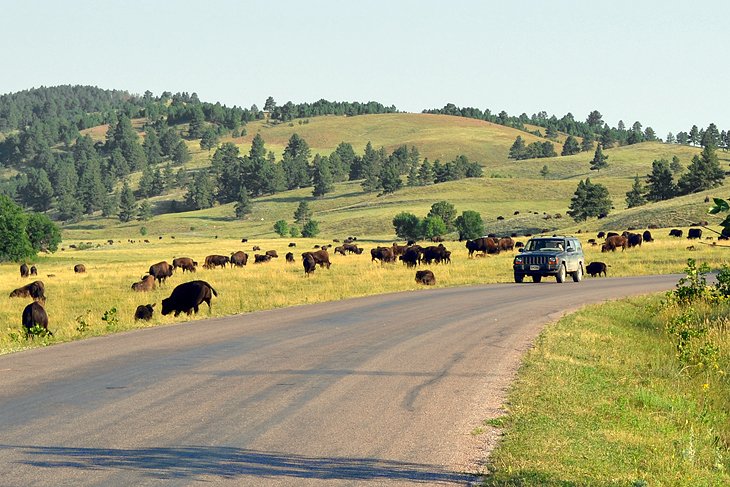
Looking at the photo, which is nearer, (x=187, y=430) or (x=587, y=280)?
(x=187, y=430)

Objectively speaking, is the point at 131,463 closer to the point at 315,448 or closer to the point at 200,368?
the point at 315,448

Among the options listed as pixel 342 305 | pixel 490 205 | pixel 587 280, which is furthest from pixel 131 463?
pixel 490 205

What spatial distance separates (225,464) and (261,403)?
3.31 metres

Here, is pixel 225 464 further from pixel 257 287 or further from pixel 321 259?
pixel 321 259

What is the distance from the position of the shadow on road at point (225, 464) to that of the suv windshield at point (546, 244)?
3197cm

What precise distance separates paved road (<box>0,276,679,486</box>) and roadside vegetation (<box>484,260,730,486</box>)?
0.54 m

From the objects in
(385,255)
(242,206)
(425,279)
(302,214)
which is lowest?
(425,279)

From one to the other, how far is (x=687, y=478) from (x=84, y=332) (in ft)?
54.9

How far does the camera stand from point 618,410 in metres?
12.3

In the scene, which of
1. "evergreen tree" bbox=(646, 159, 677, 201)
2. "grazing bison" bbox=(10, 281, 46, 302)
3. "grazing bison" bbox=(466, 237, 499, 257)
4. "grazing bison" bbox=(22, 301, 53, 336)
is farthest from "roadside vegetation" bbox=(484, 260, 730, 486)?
"evergreen tree" bbox=(646, 159, 677, 201)

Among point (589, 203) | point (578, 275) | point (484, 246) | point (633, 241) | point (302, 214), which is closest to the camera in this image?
point (578, 275)

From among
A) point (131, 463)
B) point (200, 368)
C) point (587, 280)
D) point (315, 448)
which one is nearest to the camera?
point (131, 463)

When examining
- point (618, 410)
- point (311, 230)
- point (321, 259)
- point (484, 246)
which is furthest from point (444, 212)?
point (618, 410)

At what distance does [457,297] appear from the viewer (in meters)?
31.8
